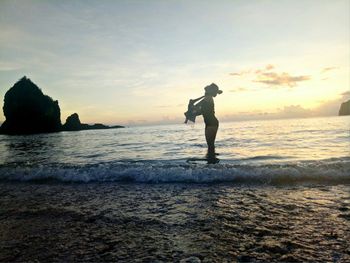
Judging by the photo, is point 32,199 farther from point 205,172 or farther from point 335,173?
point 335,173

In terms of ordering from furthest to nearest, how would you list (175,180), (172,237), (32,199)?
(175,180)
(32,199)
(172,237)

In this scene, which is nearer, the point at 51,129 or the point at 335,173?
the point at 335,173

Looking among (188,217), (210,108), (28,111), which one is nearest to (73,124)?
(28,111)

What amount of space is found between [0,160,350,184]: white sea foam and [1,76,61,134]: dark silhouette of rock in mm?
114932

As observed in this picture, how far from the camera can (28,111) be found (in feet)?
375

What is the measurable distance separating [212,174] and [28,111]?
125242 mm

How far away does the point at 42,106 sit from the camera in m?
117

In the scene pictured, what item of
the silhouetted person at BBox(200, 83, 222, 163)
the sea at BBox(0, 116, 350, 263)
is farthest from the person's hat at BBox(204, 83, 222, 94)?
the sea at BBox(0, 116, 350, 263)

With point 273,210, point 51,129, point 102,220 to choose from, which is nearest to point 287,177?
point 273,210

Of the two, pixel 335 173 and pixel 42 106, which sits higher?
pixel 42 106

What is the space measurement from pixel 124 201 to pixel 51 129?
122684 millimetres

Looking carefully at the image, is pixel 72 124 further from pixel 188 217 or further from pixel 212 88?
pixel 188 217

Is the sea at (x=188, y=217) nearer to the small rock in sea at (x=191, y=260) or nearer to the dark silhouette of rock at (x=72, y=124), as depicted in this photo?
the small rock in sea at (x=191, y=260)

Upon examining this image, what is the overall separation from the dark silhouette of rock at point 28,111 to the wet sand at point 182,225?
119 m
